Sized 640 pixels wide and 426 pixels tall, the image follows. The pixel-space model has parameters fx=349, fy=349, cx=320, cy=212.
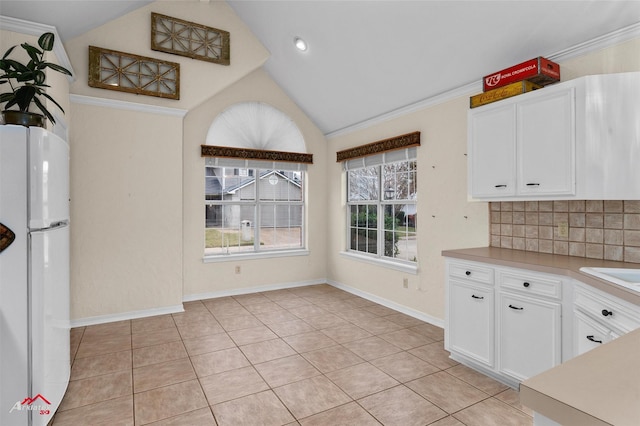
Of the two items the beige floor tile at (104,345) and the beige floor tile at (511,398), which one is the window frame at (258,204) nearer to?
the beige floor tile at (104,345)

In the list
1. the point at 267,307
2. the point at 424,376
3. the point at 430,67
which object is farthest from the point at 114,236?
the point at 430,67

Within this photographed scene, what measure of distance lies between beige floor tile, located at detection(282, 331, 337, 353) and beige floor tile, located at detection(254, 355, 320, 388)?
21 centimetres

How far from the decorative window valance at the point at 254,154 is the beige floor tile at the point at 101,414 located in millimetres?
3160

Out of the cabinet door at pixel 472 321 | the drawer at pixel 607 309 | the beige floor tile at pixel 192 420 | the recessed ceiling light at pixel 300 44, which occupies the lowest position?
the beige floor tile at pixel 192 420

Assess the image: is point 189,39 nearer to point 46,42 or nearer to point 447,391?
point 46,42

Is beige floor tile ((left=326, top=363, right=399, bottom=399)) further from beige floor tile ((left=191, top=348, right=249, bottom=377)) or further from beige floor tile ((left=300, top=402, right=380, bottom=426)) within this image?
beige floor tile ((left=191, top=348, right=249, bottom=377))

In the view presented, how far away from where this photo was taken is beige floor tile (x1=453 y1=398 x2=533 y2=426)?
6.81 ft

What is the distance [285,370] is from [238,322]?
1.28 m

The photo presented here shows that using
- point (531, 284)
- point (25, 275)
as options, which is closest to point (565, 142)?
point (531, 284)

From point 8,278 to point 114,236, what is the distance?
2.29 meters

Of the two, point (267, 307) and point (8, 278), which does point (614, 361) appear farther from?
point (267, 307)

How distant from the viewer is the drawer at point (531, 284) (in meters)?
2.18

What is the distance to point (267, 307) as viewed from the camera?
14.5ft

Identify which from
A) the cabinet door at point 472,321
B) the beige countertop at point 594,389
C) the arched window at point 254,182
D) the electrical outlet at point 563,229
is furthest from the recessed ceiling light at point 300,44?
the beige countertop at point 594,389
